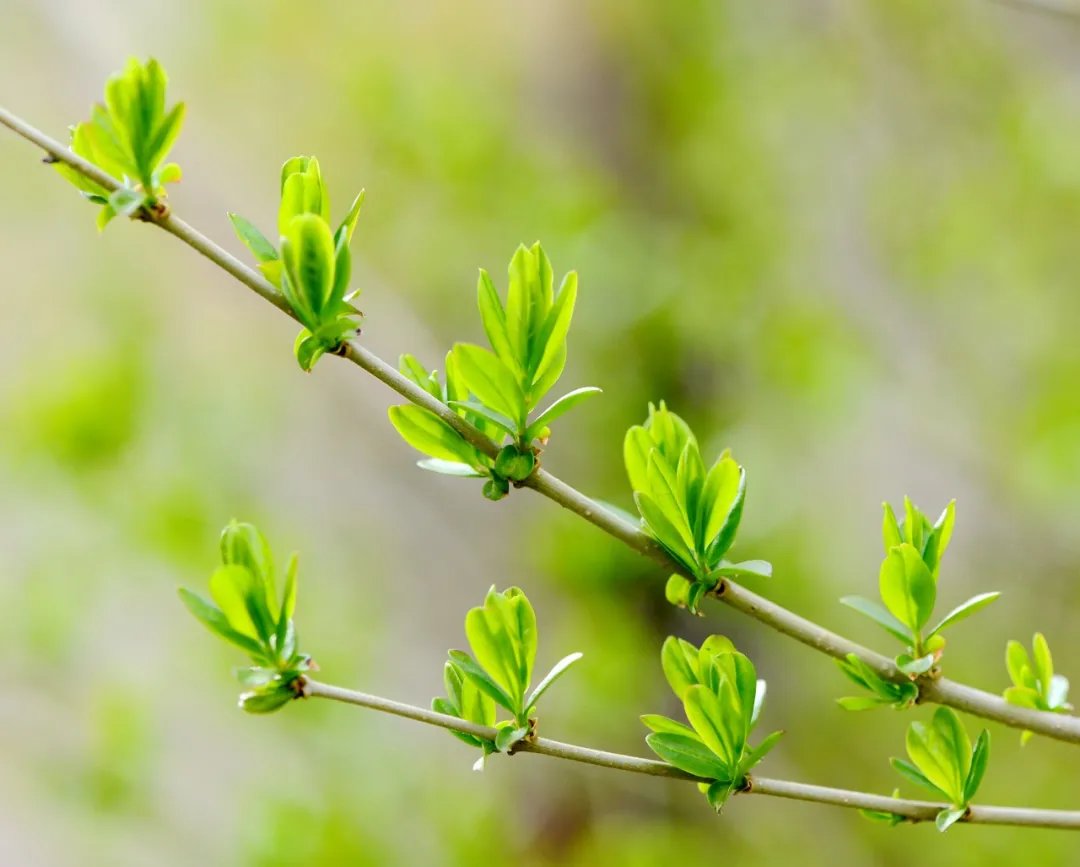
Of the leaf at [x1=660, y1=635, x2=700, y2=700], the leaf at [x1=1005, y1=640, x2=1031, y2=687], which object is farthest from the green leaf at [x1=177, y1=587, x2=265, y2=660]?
the leaf at [x1=1005, y1=640, x2=1031, y2=687]

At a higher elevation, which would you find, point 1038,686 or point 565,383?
point 565,383

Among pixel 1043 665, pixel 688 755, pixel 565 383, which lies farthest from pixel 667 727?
pixel 565 383

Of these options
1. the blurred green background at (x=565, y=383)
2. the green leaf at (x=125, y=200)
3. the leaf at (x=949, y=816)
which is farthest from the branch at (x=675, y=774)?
the blurred green background at (x=565, y=383)

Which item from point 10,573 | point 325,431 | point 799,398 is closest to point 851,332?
point 799,398

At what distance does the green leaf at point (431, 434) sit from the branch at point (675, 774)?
60mm

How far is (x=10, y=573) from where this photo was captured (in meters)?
0.92

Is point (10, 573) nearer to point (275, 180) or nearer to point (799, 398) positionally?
point (275, 180)

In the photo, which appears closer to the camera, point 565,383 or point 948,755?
point 948,755

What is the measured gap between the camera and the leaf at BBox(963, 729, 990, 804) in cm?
24

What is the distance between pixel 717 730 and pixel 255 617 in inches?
4.5

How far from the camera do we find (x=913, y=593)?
0.24 metres

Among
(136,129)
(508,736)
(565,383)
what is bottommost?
(508,736)

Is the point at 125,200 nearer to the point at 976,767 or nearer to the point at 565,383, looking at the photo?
the point at 976,767

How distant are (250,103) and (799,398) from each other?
0.70 metres
